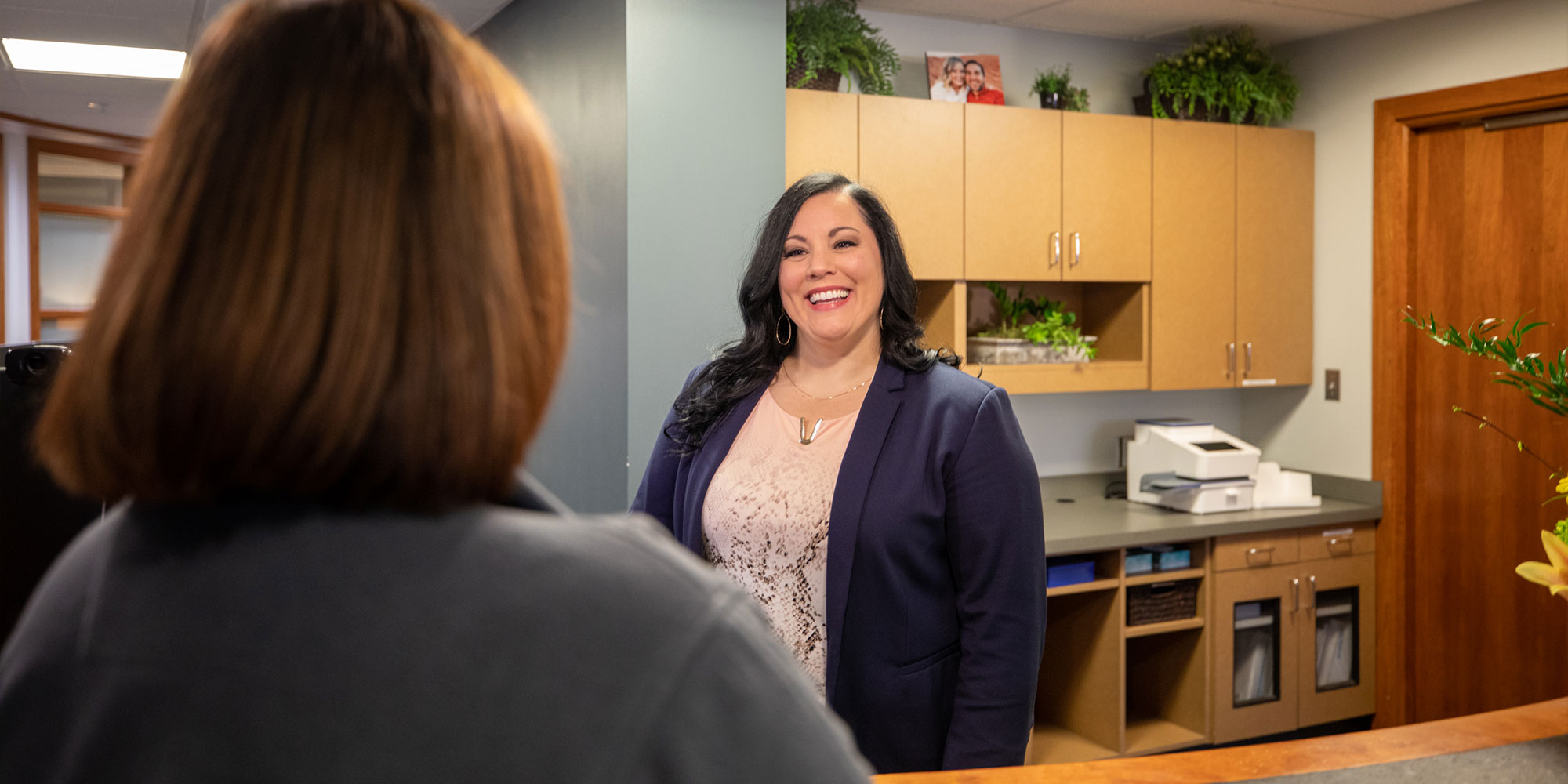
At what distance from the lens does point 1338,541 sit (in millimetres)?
3801

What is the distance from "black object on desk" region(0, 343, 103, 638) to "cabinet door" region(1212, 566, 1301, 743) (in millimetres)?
3286

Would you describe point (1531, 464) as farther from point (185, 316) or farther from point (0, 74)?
point (0, 74)

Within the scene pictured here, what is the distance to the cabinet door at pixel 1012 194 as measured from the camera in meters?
3.50

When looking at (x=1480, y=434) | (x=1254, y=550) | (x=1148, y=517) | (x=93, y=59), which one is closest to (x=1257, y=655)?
(x=1254, y=550)

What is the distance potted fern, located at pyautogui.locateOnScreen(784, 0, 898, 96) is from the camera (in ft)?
10.6

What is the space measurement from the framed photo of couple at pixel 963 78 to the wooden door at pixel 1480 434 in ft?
4.80

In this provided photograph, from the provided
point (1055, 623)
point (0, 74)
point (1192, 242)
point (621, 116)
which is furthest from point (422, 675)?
point (0, 74)

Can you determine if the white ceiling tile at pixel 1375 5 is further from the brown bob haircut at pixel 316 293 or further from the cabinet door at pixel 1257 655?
the brown bob haircut at pixel 316 293

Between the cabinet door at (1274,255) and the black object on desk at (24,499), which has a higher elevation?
the cabinet door at (1274,255)

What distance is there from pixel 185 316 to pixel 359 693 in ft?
0.57

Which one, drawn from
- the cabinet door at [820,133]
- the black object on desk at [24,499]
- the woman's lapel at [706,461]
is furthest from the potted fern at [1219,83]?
the black object on desk at [24,499]

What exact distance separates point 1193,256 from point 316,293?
3.77m

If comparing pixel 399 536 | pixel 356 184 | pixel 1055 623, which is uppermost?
pixel 356 184

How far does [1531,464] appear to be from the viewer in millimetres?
3580
